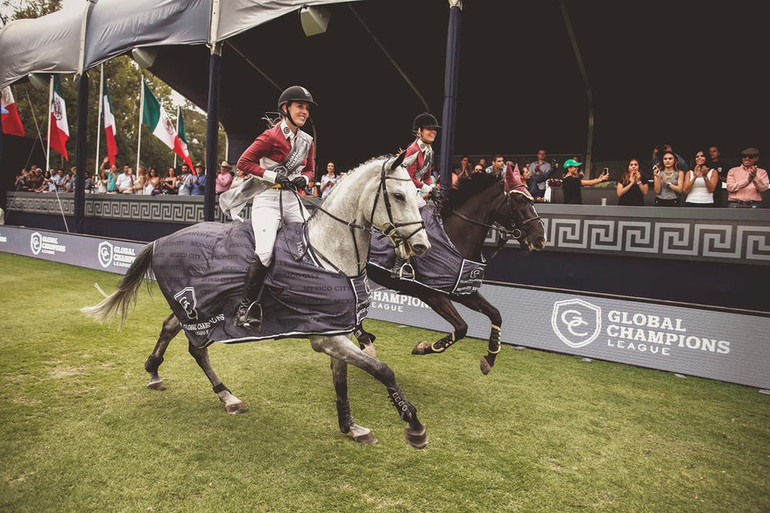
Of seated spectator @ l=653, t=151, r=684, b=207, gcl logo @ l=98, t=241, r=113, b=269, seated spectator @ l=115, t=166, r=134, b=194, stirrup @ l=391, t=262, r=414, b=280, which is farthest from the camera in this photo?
seated spectator @ l=115, t=166, r=134, b=194

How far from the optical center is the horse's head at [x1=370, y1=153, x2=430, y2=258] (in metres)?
3.17

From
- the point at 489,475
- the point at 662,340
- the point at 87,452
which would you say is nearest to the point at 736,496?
the point at 489,475

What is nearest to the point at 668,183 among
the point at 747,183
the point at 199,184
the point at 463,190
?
the point at 747,183

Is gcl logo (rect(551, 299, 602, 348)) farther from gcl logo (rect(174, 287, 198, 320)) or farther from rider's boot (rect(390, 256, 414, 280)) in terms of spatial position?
gcl logo (rect(174, 287, 198, 320))

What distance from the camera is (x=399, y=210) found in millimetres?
3250

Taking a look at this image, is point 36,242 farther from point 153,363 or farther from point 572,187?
point 572,187

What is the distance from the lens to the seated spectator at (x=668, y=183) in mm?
7043

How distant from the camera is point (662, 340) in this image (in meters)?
→ 5.69

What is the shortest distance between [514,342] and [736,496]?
141 inches

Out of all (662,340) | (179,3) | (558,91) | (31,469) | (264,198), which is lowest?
(31,469)

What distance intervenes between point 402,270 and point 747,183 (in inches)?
205

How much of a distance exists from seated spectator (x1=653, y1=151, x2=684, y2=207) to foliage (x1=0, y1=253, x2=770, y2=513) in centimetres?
283

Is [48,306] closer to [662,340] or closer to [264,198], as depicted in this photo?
[264,198]

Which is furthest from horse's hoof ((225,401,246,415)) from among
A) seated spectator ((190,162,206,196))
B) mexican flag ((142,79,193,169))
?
mexican flag ((142,79,193,169))
